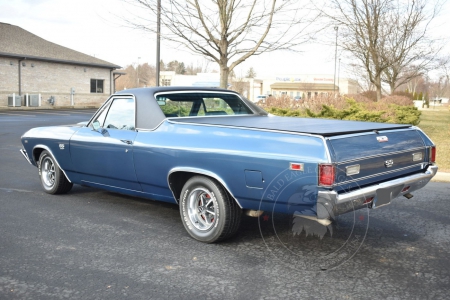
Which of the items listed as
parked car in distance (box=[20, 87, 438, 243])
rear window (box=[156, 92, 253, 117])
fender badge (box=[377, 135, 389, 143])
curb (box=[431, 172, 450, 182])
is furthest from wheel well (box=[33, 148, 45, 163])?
curb (box=[431, 172, 450, 182])

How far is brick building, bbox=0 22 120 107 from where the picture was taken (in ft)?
117

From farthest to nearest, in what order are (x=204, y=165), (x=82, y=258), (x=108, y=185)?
(x=108, y=185) < (x=204, y=165) < (x=82, y=258)

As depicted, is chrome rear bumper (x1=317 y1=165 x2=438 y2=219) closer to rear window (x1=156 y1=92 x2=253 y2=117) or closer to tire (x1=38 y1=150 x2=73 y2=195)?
rear window (x1=156 y1=92 x2=253 y2=117)

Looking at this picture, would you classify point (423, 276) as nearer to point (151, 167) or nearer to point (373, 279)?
point (373, 279)

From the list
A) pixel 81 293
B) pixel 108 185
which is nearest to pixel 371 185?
pixel 81 293

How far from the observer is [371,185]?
4.45 m

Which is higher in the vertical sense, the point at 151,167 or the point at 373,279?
the point at 151,167

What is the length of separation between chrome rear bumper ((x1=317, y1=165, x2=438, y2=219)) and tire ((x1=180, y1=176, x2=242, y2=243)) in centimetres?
95

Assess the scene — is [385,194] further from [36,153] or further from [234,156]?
[36,153]

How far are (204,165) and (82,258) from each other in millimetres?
1406

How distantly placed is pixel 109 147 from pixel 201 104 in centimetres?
126

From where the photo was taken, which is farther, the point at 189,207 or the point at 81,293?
the point at 189,207

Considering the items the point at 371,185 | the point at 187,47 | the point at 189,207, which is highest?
the point at 187,47

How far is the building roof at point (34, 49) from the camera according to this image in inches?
1428
